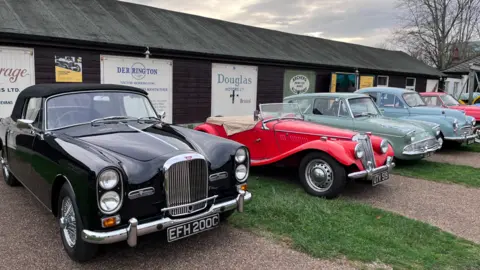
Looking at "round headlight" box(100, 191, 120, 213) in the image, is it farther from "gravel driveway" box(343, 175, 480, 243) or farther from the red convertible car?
"gravel driveway" box(343, 175, 480, 243)

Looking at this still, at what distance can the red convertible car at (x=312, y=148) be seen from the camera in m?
5.12

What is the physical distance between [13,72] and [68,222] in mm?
7361

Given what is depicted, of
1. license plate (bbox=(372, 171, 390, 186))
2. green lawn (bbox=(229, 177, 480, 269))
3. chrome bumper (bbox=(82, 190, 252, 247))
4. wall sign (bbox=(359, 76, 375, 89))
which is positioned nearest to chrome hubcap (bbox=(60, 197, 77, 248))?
chrome bumper (bbox=(82, 190, 252, 247))

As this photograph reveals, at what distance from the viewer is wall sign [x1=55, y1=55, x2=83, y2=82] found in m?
9.62

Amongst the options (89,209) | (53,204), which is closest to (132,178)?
(89,209)

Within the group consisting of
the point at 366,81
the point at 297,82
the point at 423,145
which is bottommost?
the point at 423,145

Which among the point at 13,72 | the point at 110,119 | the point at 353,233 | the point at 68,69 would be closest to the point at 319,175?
the point at 353,233

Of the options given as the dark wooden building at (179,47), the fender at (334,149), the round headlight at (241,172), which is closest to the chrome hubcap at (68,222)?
the round headlight at (241,172)

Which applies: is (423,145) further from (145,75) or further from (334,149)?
(145,75)

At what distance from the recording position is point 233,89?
45.4 feet

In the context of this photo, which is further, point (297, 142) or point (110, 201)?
point (297, 142)

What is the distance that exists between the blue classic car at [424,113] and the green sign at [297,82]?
6.22 meters

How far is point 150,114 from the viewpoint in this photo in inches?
180

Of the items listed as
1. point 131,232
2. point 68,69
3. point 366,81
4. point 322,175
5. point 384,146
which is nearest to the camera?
point 131,232
